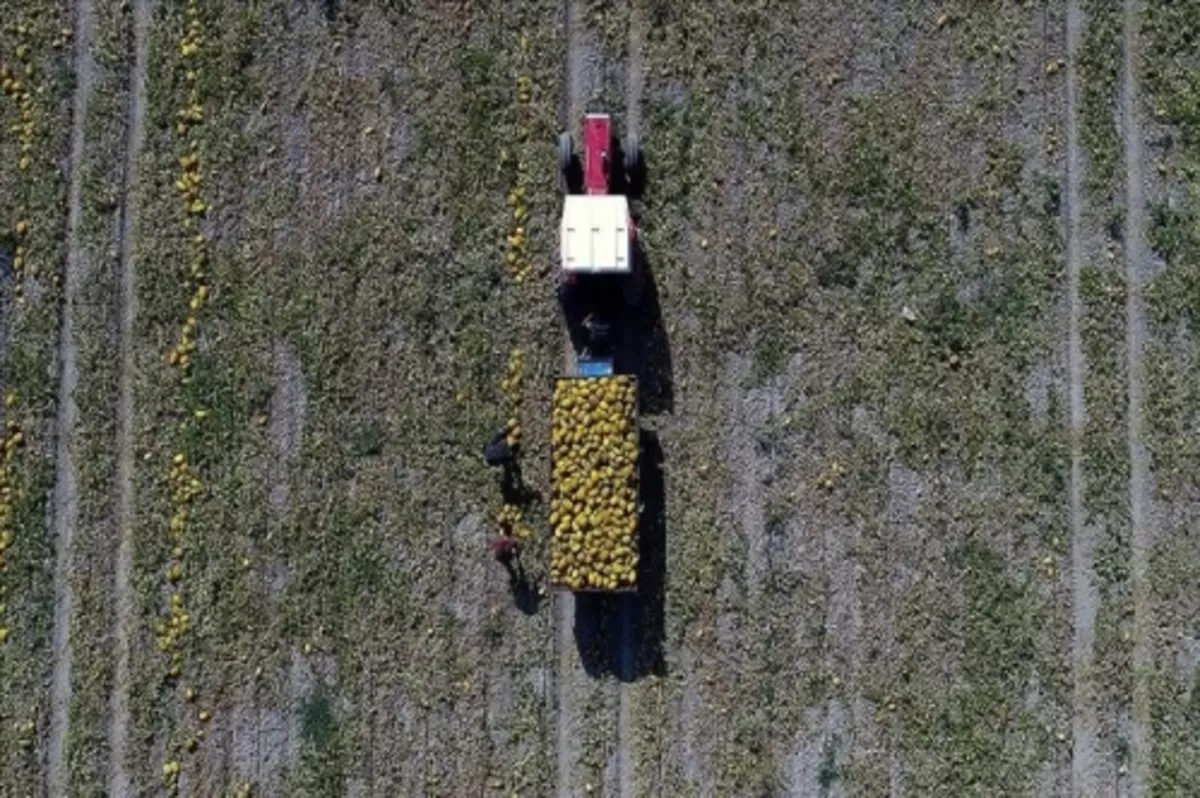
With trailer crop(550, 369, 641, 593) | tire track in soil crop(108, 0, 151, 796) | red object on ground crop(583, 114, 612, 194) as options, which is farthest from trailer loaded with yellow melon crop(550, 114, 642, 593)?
Answer: tire track in soil crop(108, 0, 151, 796)

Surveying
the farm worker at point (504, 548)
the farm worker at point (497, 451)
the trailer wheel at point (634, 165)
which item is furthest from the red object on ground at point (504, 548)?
the trailer wheel at point (634, 165)

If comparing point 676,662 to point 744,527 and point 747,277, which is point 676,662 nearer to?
point 744,527

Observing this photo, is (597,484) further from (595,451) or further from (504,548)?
(504,548)

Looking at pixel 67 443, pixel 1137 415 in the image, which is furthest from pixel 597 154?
pixel 67 443

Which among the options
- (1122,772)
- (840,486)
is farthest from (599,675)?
(1122,772)

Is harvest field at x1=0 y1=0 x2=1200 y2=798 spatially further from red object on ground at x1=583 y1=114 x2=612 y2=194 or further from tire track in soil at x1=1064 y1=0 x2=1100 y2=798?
red object on ground at x1=583 y1=114 x2=612 y2=194

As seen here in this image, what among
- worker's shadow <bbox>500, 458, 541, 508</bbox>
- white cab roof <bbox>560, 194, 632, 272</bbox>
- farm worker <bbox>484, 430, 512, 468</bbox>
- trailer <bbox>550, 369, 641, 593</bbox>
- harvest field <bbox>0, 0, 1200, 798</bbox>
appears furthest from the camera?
worker's shadow <bbox>500, 458, 541, 508</bbox>
